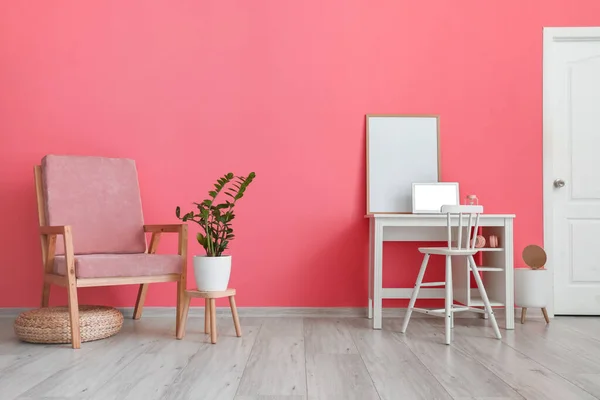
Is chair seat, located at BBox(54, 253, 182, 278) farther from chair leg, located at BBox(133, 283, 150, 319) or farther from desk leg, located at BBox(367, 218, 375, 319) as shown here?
desk leg, located at BBox(367, 218, 375, 319)

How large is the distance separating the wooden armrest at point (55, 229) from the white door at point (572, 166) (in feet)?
9.57

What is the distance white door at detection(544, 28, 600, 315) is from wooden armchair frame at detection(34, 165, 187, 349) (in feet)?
7.73

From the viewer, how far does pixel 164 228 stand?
3.33 m

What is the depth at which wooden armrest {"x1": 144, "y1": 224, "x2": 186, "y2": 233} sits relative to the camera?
318 cm

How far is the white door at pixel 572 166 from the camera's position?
3.78 metres

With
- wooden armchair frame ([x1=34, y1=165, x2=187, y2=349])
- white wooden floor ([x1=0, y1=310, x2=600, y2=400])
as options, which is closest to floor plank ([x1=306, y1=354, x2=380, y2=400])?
white wooden floor ([x1=0, y1=310, x2=600, y2=400])

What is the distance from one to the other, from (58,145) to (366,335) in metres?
2.28

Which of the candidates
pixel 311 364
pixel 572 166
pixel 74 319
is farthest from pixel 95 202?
pixel 572 166

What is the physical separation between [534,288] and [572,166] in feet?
3.08

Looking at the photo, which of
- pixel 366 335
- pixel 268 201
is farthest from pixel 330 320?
pixel 268 201

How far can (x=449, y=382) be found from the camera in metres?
2.14

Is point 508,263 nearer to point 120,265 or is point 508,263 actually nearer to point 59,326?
point 120,265

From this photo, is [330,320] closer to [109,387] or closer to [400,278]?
[400,278]

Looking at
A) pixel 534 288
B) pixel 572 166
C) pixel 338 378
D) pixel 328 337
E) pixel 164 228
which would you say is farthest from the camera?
pixel 572 166
